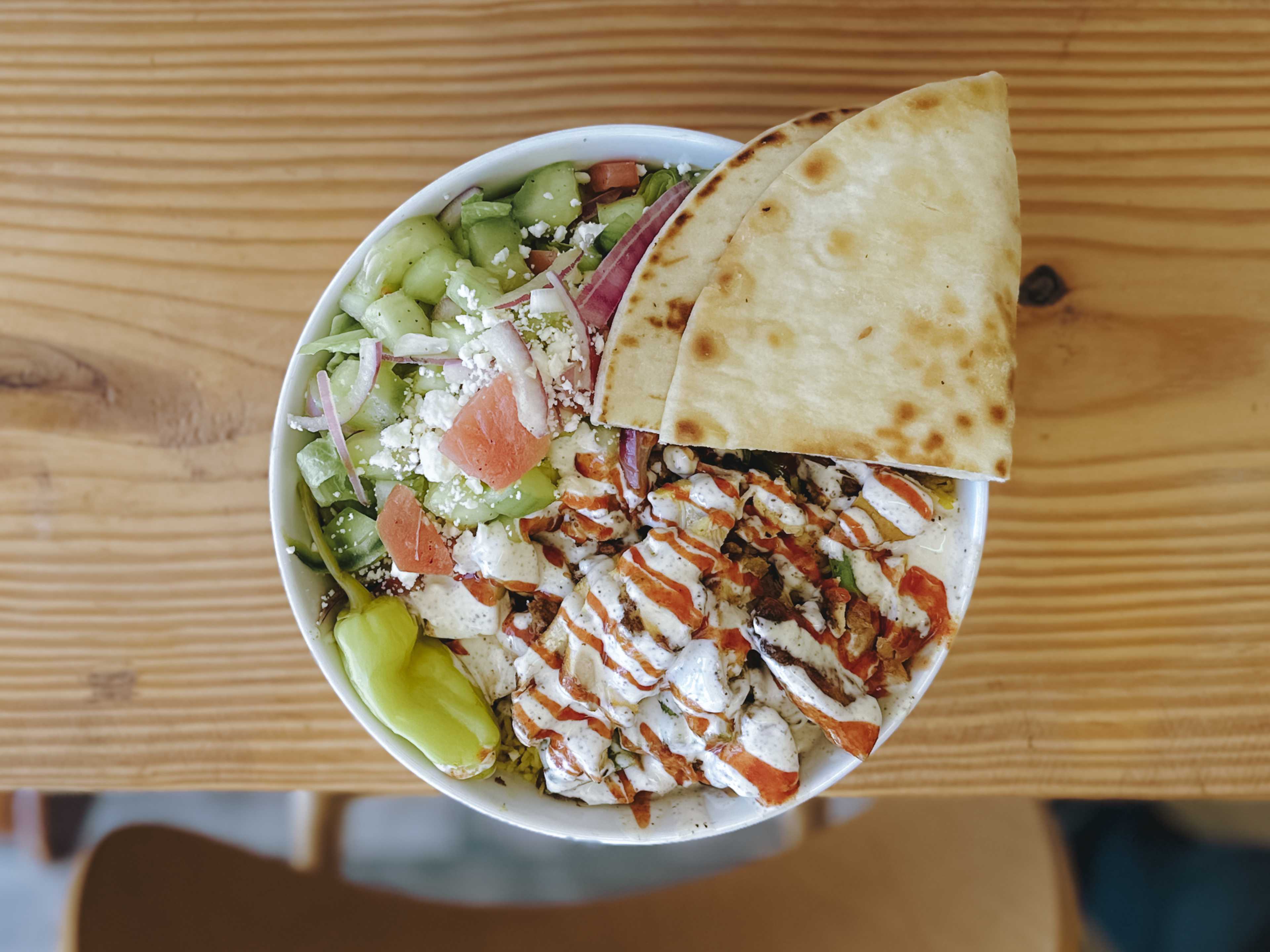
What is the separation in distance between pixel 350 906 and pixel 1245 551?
98.2 inches

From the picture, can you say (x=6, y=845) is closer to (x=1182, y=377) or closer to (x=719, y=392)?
(x=719, y=392)

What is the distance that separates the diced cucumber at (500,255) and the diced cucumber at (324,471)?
424 mm

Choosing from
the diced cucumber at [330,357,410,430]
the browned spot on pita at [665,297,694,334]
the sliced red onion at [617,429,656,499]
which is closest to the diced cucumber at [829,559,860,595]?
the sliced red onion at [617,429,656,499]

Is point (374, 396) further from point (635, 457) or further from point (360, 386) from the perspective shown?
point (635, 457)

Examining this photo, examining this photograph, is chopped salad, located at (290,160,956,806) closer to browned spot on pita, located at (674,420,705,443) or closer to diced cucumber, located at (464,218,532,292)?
diced cucumber, located at (464,218,532,292)

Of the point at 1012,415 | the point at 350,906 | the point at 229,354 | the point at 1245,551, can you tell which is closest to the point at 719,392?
the point at 1012,415

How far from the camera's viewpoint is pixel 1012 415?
1.56 m

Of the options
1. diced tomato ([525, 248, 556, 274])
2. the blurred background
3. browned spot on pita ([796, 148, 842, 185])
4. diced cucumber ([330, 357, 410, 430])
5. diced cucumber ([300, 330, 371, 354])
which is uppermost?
browned spot on pita ([796, 148, 842, 185])

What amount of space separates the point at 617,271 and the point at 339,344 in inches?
20.1

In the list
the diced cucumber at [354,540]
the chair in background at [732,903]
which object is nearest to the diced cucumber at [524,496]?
the diced cucumber at [354,540]

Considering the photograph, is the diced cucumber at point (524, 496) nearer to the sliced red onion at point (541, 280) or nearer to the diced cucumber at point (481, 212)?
the sliced red onion at point (541, 280)

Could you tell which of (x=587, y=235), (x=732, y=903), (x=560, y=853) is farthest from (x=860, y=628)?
(x=560, y=853)

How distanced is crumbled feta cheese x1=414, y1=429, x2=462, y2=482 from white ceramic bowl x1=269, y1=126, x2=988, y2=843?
0.84ft

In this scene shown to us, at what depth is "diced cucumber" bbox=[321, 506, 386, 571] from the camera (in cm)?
167
